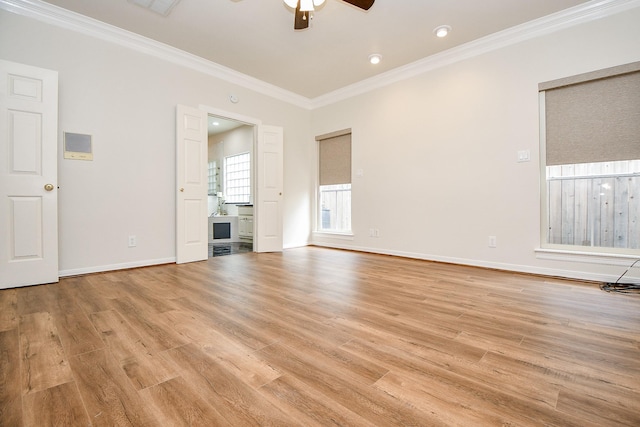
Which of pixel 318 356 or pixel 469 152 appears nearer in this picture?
pixel 318 356

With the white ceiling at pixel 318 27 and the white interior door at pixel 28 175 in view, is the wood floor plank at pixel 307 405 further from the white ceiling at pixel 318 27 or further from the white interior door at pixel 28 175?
the white ceiling at pixel 318 27

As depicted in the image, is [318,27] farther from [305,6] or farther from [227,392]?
[227,392]

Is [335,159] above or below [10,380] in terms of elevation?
above

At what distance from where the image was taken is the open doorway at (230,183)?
22.0 ft

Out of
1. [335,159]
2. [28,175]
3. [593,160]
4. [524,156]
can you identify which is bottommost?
[28,175]

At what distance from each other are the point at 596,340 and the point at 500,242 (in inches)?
77.5

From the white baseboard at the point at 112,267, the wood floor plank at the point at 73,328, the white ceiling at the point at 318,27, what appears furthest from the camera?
the white baseboard at the point at 112,267

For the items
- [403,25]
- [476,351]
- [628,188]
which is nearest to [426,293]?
[476,351]

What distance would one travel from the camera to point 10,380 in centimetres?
125

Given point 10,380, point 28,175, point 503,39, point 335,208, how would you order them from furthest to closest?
point 335,208
point 503,39
point 28,175
point 10,380

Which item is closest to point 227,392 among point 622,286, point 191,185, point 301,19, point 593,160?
point 301,19

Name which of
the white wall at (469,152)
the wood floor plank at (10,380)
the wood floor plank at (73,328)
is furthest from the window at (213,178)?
the wood floor plank at (10,380)

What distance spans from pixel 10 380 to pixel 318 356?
4.50ft

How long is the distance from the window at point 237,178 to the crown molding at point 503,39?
3530 mm
